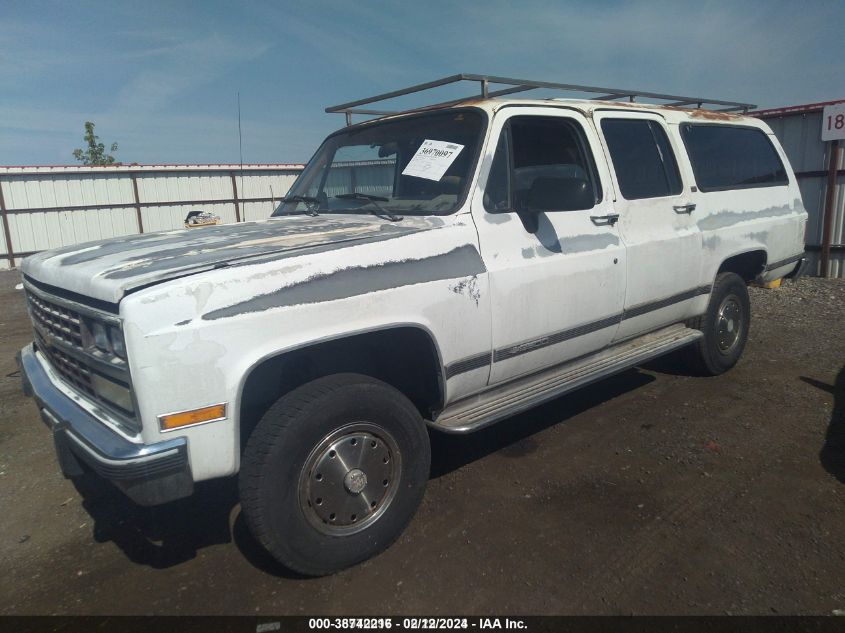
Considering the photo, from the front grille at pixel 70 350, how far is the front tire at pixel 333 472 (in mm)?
555

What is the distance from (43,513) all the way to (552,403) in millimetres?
3529

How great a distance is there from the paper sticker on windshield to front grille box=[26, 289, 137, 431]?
6.10 ft

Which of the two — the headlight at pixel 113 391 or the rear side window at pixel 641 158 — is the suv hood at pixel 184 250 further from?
the rear side window at pixel 641 158

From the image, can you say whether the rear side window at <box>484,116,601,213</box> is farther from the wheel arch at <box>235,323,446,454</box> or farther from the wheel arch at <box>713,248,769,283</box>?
the wheel arch at <box>713,248,769,283</box>

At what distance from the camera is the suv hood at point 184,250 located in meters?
2.40

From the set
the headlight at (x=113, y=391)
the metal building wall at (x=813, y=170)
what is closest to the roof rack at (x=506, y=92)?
the headlight at (x=113, y=391)

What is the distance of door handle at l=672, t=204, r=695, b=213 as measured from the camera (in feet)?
14.0

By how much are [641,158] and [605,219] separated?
2.53 ft

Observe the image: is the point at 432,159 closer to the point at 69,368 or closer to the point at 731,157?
the point at 69,368

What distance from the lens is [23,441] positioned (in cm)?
439

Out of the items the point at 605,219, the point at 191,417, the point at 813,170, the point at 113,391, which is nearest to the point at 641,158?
the point at 605,219

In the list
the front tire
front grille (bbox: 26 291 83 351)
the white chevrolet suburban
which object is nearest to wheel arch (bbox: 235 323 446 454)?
the white chevrolet suburban

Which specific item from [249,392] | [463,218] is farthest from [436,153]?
[249,392]
